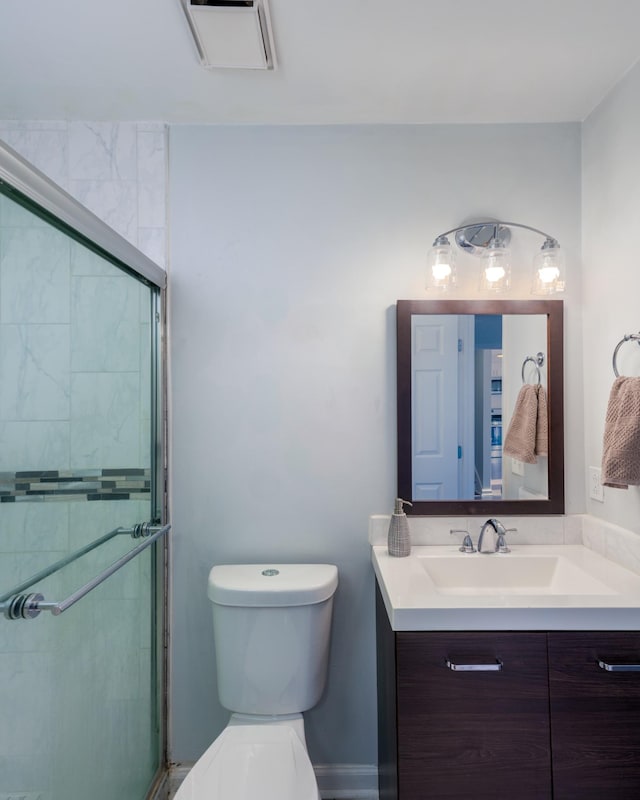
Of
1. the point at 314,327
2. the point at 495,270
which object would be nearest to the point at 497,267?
the point at 495,270

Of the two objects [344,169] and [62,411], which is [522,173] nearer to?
[344,169]

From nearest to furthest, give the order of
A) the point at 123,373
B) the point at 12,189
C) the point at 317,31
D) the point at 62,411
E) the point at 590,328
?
the point at 12,189
the point at 62,411
the point at 317,31
the point at 123,373
the point at 590,328

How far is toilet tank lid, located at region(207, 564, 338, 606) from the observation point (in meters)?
1.61

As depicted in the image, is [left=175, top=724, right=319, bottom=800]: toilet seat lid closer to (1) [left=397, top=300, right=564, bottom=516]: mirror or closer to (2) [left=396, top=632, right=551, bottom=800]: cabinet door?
(2) [left=396, top=632, right=551, bottom=800]: cabinet door

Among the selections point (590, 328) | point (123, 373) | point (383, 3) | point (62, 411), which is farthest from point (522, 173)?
point (62, 411)

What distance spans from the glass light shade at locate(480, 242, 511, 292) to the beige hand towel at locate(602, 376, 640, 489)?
501 mm

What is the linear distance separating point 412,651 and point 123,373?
3.57 feet

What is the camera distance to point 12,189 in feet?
3.26

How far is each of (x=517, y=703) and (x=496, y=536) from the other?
0.56 metres

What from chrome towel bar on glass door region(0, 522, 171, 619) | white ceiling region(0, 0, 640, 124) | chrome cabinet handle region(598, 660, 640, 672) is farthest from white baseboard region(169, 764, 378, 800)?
white ceiling region(0, 0, 640, 124)

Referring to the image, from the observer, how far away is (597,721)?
1310 millimetres

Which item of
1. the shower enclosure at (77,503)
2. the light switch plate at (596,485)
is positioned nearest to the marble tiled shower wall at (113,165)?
the shower enclosure at (77,503)

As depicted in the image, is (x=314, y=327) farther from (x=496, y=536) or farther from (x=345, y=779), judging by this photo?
(x=345, y=779)

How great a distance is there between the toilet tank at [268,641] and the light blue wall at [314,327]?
0.23 meters
